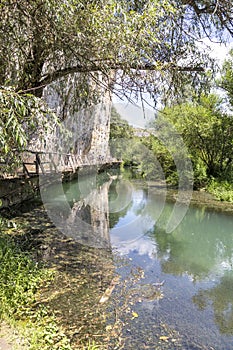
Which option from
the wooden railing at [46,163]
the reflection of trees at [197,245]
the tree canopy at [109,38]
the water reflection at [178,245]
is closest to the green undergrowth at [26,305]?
the water reflection at [178,245]

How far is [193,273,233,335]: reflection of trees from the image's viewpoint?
3183 millimetres

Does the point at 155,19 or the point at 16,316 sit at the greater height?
the point at 155,19

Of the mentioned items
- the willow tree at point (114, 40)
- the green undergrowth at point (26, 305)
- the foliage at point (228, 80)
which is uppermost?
the foliage at point (228, 80)

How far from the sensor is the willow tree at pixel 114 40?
3078mm

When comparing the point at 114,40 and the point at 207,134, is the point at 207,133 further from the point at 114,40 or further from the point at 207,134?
the point at 114,40

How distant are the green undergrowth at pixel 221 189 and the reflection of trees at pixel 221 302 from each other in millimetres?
7072

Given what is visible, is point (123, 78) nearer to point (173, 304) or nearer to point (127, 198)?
point (173, 304)

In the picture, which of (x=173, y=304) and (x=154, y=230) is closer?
(x=173, y=304)

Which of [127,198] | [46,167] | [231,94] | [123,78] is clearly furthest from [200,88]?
[231,94]

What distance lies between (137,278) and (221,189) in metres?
9.26

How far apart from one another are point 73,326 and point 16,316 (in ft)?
1.78

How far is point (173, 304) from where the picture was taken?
3498mm

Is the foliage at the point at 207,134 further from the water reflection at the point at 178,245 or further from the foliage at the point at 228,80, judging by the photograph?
the water reflection at the point at 178,245

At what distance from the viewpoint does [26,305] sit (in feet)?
10.3
